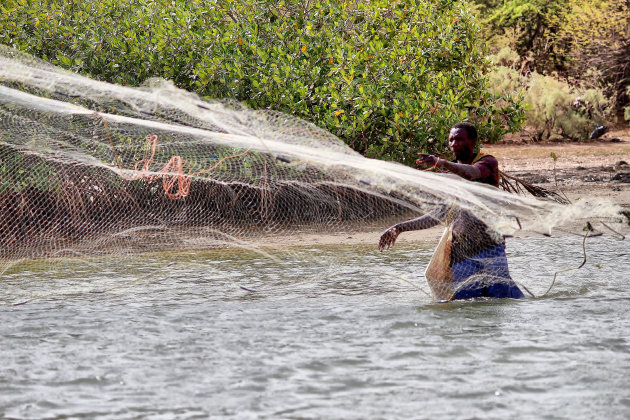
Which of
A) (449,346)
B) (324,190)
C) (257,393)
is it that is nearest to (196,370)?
(257,393)

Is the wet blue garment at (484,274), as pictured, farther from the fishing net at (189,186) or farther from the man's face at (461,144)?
the man's face at (461,144)

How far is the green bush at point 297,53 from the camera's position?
11672 mm

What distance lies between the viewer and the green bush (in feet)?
38.3

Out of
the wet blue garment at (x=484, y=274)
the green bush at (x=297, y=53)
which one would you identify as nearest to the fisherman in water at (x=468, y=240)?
the wet blue garment at (x=484, y=274)

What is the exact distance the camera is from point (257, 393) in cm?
496

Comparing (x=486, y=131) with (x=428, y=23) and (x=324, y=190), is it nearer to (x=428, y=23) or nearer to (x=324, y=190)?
(x=428, y=23)

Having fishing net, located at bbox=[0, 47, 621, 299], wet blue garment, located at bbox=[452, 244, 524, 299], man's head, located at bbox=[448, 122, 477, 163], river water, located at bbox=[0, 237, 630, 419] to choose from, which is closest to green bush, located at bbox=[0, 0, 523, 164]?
fishing net, located at bbox=[0, 47, 621, 299]

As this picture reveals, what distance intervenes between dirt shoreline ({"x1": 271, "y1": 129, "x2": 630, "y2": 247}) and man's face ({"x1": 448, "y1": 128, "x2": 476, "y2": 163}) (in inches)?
144

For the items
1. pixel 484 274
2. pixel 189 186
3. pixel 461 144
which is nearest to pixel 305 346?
pixel 484 274

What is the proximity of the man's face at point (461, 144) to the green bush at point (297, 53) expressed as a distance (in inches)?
193

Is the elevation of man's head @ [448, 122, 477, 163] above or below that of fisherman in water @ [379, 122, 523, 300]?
above

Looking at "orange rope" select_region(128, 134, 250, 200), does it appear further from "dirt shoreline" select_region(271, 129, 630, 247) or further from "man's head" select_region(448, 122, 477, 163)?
"dirt shoreline" select_region(271, 129, 630, 247)

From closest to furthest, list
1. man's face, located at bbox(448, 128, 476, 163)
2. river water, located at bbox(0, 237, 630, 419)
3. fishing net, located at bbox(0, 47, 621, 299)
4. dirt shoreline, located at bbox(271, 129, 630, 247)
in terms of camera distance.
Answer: river water, located at bbox(0, 237, 630, 419), fishing net, located at bbox(0, 47, 621, 299), man's face, located at bbox(448, 128, 476, 163), dirt shoreline, located at bbox(271, 129, 630, 247)

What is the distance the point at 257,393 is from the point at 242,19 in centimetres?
818
